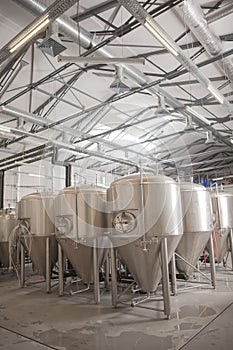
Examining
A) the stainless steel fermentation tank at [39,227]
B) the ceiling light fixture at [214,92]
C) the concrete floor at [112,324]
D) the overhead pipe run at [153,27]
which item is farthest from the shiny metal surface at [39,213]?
the ceiling light fixture at [214,92]

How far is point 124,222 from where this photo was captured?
3.06m

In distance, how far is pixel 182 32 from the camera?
4.02 metres

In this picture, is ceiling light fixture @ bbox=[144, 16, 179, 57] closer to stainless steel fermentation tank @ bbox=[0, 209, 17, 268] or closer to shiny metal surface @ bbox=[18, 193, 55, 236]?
shiny metal surface @ bbox=[18, 193, 55, 236]

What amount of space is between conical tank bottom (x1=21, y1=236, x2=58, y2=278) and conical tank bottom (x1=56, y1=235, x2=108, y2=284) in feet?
1.96

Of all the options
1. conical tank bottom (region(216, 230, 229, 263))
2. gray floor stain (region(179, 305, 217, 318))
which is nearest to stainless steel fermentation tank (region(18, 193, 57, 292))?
gray floor stain (region(179, 305, 217, 318))

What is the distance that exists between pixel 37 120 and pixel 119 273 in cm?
312

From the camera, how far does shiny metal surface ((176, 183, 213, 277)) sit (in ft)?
13.2

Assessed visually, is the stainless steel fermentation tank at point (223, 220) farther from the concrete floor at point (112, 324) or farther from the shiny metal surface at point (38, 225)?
the shiny metal surface at point (38, 225)

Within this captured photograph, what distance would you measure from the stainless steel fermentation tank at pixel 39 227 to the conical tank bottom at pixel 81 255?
50 centimetres

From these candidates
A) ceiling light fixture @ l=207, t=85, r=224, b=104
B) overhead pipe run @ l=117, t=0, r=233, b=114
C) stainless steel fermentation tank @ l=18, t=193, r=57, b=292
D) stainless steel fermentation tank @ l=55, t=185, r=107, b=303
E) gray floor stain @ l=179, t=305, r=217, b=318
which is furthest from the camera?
stainless steel fermentation tank @ l=18, t=193, r=57, b=292

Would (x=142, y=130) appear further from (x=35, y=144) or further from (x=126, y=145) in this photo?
(x=35, y=144)

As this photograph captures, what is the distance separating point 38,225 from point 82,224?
1.05m

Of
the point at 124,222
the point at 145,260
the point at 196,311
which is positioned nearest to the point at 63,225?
the point at 124,222

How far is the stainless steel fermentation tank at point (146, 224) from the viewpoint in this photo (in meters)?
2.98
